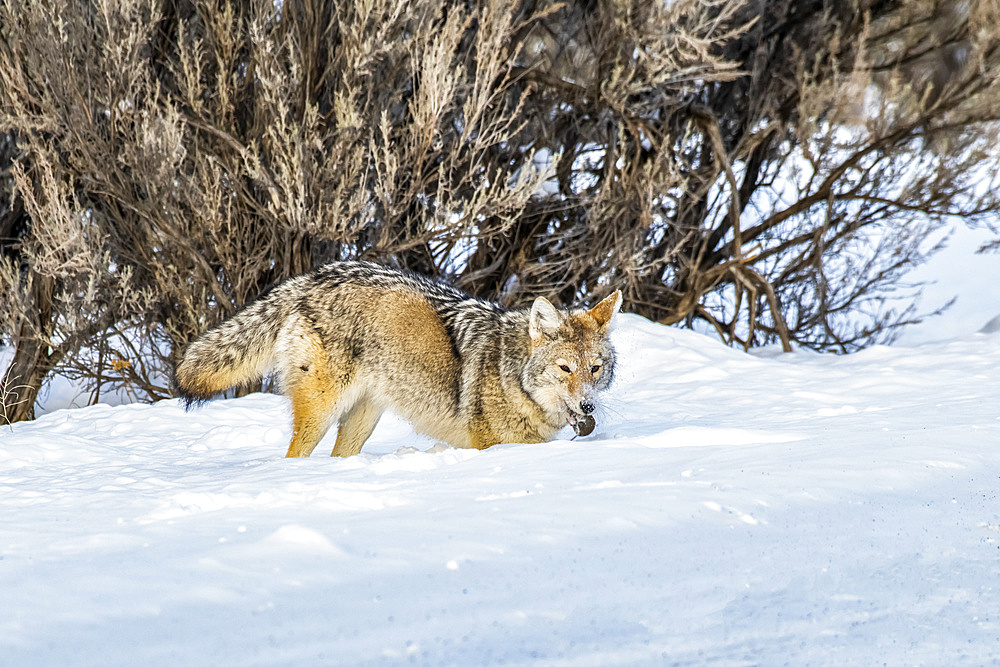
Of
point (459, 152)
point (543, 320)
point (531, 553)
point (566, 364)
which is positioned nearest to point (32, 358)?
point (459, 152)

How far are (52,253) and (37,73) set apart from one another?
157cm

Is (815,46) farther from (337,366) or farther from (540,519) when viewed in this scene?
(540,519)

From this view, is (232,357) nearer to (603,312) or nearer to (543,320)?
(543,320)

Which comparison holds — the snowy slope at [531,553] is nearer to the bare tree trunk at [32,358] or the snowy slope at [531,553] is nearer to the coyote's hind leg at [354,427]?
the coyote's hind leg at [354,427]

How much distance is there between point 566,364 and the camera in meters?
5.23

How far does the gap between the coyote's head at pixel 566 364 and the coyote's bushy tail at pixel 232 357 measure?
1511mm

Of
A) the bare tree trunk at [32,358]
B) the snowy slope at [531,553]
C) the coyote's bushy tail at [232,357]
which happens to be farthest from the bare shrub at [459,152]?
the snowy slope at [531,553]

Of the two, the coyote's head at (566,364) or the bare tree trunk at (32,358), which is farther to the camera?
the bare tree trunk at (32,358)

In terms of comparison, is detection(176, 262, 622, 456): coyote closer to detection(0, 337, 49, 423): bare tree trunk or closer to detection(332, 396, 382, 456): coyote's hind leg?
detection(332, 396, 382, 456): coyote's hind leg

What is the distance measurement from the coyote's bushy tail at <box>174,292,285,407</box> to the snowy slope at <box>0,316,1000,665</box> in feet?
1.55

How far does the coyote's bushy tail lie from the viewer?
541 cm

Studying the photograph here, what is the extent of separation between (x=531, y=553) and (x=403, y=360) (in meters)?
2.54

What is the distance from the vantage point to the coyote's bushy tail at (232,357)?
541cm

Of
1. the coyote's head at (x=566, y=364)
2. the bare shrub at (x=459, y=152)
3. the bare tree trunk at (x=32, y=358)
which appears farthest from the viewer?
the bare tree trunk at (x=32, y=358)
